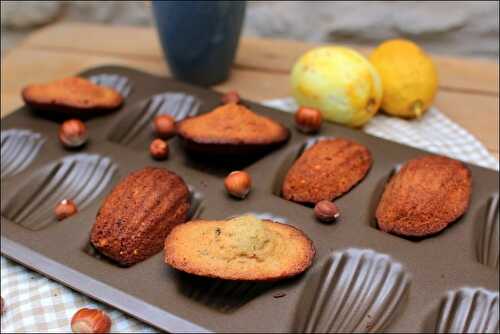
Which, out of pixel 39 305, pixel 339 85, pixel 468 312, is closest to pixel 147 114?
pixel 339 85

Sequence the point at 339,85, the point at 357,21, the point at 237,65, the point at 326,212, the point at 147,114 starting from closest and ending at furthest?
the point at 326,212
the point at 339,85
the point at 147,114
the point at 237,65
the point at 357,21

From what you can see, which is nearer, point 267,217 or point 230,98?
point 267,217

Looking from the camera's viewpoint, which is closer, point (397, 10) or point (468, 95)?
point (468, 95)

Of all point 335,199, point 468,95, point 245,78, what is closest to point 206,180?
point 335,199

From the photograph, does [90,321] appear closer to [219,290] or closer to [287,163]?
[219,290]

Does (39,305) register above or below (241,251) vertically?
below

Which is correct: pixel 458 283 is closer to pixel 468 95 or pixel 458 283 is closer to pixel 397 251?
pixel 397 251

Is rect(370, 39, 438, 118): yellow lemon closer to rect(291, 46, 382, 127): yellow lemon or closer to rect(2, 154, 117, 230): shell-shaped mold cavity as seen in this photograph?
rect(291, 46, 382, 127): yellow lemon
